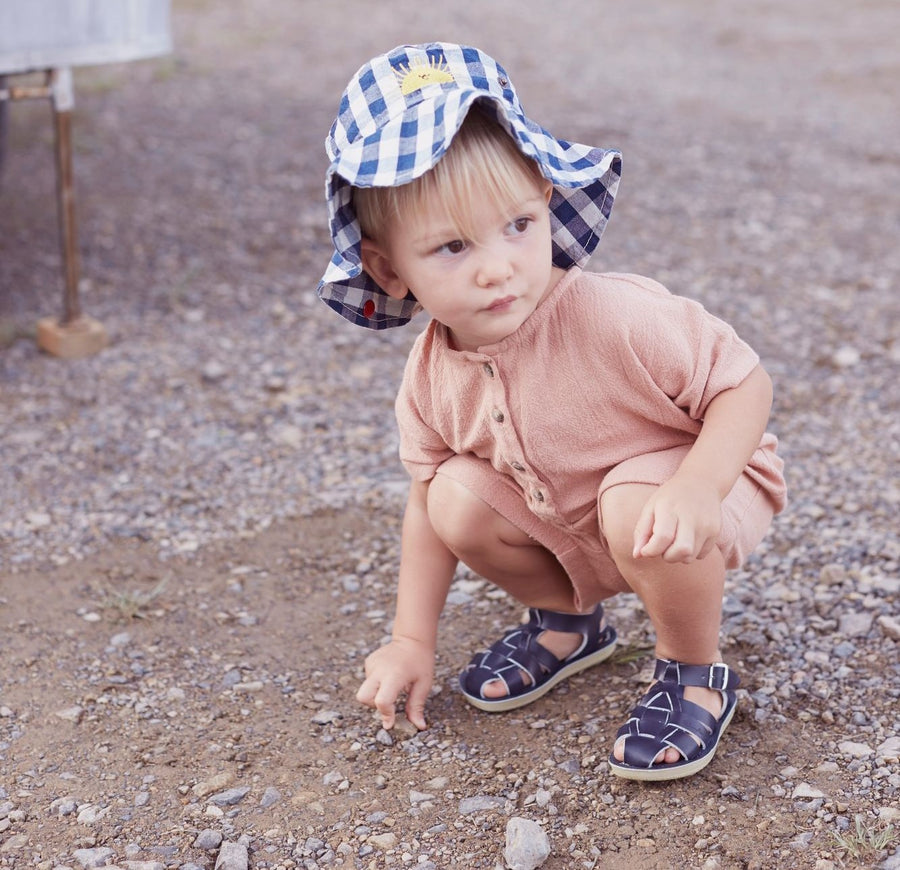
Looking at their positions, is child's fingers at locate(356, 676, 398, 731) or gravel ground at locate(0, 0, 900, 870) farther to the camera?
child's fingers at locate(356, 676, 398, 731)

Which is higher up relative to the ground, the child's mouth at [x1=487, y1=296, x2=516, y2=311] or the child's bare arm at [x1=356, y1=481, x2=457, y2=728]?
the child's mouth at [x1=487, y1=296, x2=516, y2=311]

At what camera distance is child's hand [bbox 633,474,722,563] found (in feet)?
6.31

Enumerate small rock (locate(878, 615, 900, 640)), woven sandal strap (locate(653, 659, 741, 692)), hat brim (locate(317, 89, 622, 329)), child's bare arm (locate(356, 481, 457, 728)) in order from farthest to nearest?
small rock (locate(878, 615, 900, 640)) → child's bare arm (locate(356, 481, 457, 728)) → woven sandal strap (locate(653, 659, 741, 692)) → hat brim (locate(317, 89, 622, 329))

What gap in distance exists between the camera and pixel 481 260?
1.96m

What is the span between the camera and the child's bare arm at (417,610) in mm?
2449

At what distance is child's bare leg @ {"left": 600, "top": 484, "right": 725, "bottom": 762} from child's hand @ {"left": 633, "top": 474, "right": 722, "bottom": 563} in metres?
0.10

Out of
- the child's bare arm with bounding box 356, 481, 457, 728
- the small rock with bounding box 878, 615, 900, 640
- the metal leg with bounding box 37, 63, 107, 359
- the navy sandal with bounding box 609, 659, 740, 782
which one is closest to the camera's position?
the navy sandal with bounding box 609, 659, 740, 782

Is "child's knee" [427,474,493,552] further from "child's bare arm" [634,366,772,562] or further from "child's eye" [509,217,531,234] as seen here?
"child's eye" [509,217,531,234]

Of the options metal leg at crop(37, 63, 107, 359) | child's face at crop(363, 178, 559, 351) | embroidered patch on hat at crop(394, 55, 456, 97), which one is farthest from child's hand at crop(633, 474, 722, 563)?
metal leg at crop(37, 63, 107, 359)

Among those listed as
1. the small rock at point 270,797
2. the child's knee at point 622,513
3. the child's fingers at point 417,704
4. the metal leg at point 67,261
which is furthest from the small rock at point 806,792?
the metal leg at point 67,261

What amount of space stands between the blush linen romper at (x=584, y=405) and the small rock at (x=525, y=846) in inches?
20.8

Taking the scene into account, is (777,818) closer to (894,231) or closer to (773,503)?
(773,503)

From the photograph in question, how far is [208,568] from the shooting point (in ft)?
10.4

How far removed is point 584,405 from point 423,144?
579 mm
